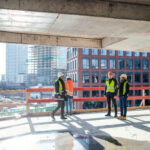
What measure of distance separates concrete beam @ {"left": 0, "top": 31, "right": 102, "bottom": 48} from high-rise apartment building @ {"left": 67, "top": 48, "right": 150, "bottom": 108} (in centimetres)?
5537

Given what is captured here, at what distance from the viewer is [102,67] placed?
2881 inches

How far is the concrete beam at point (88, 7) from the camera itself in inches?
232

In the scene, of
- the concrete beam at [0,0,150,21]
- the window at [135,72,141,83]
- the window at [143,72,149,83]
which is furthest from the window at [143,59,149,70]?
the concrete beam at [0,0,150,21]

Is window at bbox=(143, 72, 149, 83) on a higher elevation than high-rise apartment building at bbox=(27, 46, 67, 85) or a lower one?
lower

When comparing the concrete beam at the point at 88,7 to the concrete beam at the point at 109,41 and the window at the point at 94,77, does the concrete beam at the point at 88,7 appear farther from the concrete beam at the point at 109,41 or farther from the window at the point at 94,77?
the window at the point at 94,77

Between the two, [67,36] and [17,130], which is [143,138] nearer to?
[17,130]

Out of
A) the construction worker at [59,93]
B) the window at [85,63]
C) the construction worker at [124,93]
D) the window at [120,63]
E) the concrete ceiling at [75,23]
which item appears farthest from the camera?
the window at [120,63]

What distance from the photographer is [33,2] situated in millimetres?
5910

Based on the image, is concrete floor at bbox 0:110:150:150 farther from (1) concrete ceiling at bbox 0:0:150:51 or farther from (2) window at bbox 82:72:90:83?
(2) window at bbox 82:72:90:83

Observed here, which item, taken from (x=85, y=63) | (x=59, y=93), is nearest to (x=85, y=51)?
(x=85, y=63)

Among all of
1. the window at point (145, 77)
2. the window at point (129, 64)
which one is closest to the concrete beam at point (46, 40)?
the window at point (129, 64)

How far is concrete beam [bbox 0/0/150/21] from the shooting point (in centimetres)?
589

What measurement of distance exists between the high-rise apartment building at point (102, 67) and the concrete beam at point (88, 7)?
60943 millimetres

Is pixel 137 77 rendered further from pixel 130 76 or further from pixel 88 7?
pixel 88 7
